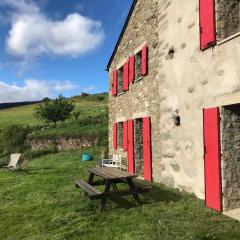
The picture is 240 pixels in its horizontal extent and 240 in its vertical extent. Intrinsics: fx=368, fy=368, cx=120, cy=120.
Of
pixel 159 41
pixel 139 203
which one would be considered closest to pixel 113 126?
pixel 159 41

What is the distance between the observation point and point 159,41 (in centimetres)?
1085

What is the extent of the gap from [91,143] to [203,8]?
18529mm

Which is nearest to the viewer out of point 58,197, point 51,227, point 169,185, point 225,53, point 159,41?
point 51,227

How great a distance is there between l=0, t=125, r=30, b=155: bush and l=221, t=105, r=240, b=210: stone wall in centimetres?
2249

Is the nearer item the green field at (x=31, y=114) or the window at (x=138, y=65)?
the window at (x=138, y=65)

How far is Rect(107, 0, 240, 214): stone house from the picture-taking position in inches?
292

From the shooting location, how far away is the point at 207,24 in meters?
7.91

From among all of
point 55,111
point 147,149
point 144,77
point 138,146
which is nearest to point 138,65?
point 144,77

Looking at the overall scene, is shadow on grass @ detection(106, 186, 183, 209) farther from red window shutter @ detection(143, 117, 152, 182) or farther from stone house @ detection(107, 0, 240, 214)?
red window shutter @ detection(143, 117, 152, 182)

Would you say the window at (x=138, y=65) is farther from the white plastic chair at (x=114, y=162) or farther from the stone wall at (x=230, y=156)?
the stone wall at (x=230, y=156)

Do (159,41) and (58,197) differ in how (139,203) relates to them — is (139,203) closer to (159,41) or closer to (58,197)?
(58,197)

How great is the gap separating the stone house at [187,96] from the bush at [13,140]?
16.1 m

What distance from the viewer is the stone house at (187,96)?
741 cm

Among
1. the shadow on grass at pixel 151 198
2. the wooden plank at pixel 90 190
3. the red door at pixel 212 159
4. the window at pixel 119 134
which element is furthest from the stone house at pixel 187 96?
the wooden plank at pixel 90 190
